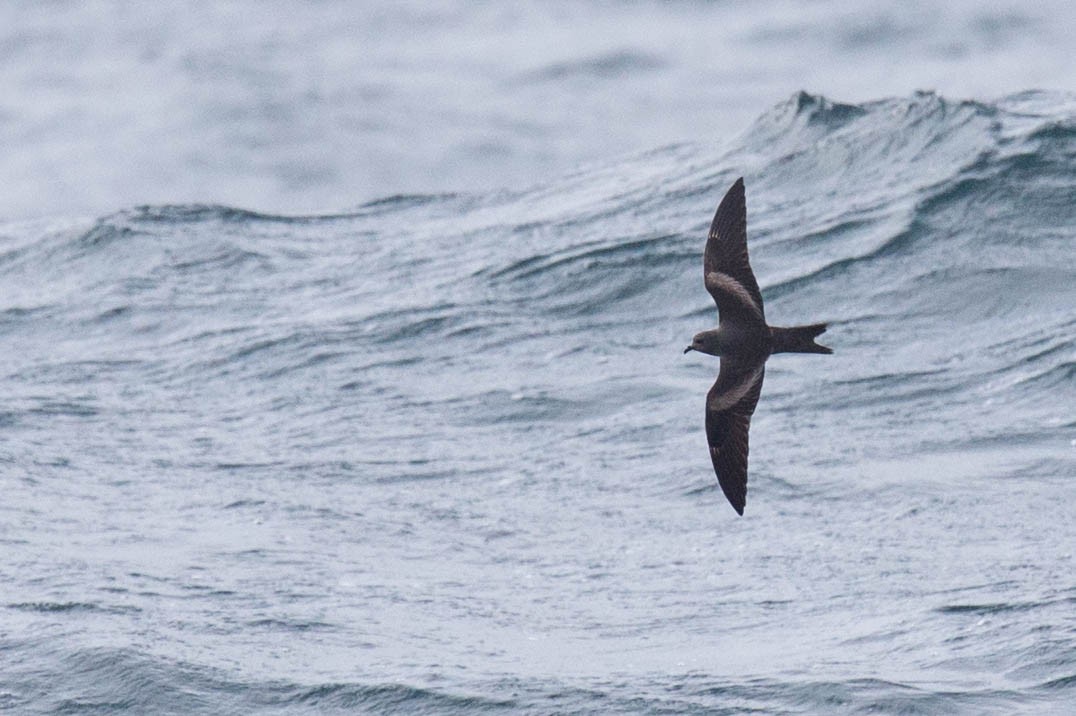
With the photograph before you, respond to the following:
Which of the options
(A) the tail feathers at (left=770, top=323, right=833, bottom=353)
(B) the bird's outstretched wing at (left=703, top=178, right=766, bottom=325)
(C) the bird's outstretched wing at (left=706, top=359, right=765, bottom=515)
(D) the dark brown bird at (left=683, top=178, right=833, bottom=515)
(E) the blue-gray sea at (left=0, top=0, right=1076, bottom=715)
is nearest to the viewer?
(A) the tail feathers at (left=770, top=323, right=833, bottom=353)

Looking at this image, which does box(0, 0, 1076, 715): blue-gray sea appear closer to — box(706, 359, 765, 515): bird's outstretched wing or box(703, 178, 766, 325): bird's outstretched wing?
box(706, 359, 765, 515): bird's outstretched wing

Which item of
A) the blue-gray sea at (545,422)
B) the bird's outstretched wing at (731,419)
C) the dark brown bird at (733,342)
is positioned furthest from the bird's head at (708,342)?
the blue-gray sea at (545,422)

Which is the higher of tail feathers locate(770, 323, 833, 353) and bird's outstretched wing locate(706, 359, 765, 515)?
tail feathers locate(770, 323, 833, 353)

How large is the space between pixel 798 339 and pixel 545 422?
11452 mm

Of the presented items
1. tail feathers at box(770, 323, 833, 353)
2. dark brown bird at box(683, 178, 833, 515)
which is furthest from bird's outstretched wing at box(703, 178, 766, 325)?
tail feathers at box(770, 323, 833, 353)

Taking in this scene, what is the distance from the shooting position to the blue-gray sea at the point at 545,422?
14180mm

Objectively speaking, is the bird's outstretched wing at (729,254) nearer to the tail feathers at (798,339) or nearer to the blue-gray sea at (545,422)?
the tail feathers at (798,339)

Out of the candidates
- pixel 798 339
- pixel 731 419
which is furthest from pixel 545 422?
pixel 798 339

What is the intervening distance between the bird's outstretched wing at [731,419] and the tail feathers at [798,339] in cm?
46

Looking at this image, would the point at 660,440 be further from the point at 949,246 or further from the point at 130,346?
the point at 130,346

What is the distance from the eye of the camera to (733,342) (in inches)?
385

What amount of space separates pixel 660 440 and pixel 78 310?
9056 mm

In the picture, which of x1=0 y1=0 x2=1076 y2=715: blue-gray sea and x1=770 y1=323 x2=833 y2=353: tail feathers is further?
x1=0 y1=0 x2=1076 y2=715: blue-gray sea

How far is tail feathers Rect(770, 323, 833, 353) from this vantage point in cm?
895
